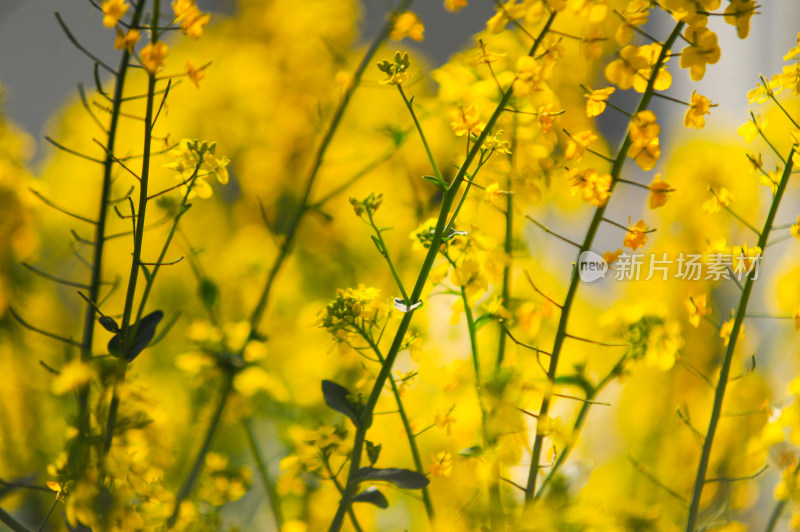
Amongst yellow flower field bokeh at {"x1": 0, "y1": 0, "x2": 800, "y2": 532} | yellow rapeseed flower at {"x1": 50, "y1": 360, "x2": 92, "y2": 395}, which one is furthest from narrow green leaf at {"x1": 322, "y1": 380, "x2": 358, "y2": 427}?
yellow rapeseed flower at {"x1": 50, "y1": 360, "x2": 92, "y2": 395}

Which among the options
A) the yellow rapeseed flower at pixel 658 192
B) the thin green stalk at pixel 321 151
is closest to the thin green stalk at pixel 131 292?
the thin green stalk at pixel 321 151

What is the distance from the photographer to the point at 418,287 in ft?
0.93

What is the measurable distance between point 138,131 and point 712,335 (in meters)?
0.62

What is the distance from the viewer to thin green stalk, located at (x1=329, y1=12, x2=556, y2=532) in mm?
271

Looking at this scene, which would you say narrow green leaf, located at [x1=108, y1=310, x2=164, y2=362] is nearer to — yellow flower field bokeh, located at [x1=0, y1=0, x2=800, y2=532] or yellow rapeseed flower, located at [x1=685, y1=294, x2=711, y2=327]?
yellow flower field bokeh, located at [x1=0, y1=0, x2=800, y2=532]

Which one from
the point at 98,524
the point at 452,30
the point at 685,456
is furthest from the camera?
the point at 452,30

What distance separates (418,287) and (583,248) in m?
0.07

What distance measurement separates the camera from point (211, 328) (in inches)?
17.1

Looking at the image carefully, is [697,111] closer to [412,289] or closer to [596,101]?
[596,101]

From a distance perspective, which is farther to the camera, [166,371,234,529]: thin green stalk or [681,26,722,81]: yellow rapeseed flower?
[166,371,234,529]: thin green stalk

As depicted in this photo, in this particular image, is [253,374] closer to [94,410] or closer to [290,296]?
[94,410]

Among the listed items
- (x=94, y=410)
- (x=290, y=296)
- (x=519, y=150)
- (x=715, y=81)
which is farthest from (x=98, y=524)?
(x=715, y=81)

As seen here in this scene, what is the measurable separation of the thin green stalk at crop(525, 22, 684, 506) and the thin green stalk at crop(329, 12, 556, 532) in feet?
0.16

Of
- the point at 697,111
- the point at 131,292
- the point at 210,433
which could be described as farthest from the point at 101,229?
the point at 697,111
